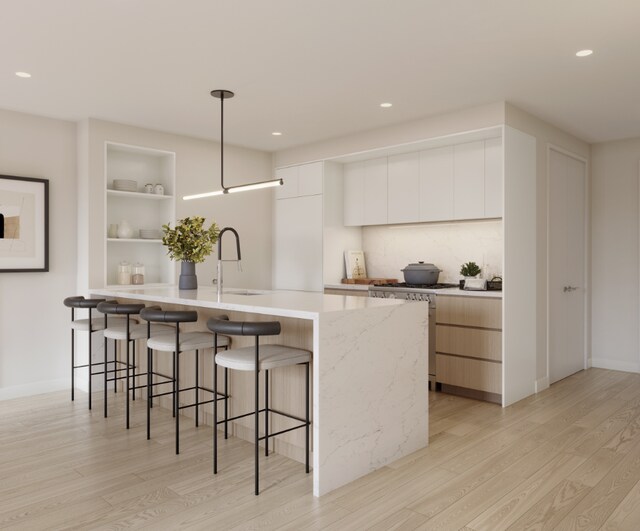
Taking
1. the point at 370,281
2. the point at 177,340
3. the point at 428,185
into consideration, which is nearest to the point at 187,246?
the point at 177,340

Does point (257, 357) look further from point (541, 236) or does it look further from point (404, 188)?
point (541, 236)

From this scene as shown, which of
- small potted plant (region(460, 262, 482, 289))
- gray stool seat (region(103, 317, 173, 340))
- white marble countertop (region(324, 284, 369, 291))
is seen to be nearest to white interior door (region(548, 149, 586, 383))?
small potted plant (region(460, 262, 482, 289))

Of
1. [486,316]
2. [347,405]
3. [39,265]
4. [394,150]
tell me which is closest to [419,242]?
[394,150]

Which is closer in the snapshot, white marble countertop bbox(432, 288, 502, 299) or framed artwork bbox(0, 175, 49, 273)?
white marble countertop bbox(432, 288, 502, 299)

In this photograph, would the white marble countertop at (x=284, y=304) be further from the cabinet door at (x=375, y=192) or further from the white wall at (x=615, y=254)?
the white wall at (x=615, y=254)

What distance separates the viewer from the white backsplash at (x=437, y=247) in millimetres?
5125

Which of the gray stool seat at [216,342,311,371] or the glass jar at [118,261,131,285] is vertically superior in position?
the glass jar at [118,261,131,285]

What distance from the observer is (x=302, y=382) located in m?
3.12

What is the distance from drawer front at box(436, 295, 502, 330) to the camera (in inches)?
170

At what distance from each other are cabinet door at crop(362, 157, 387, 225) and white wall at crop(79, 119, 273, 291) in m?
1.32

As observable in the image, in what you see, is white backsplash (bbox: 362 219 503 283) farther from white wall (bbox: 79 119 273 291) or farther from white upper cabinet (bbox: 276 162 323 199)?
white wall (bbox: 79 119 273 291)

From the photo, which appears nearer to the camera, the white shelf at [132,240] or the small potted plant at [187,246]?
the small potted plant at [187,246]

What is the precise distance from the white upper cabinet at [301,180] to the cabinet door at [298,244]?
7 centimetres

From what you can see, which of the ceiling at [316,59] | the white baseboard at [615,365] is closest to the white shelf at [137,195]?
the ceiling at [316,59]
